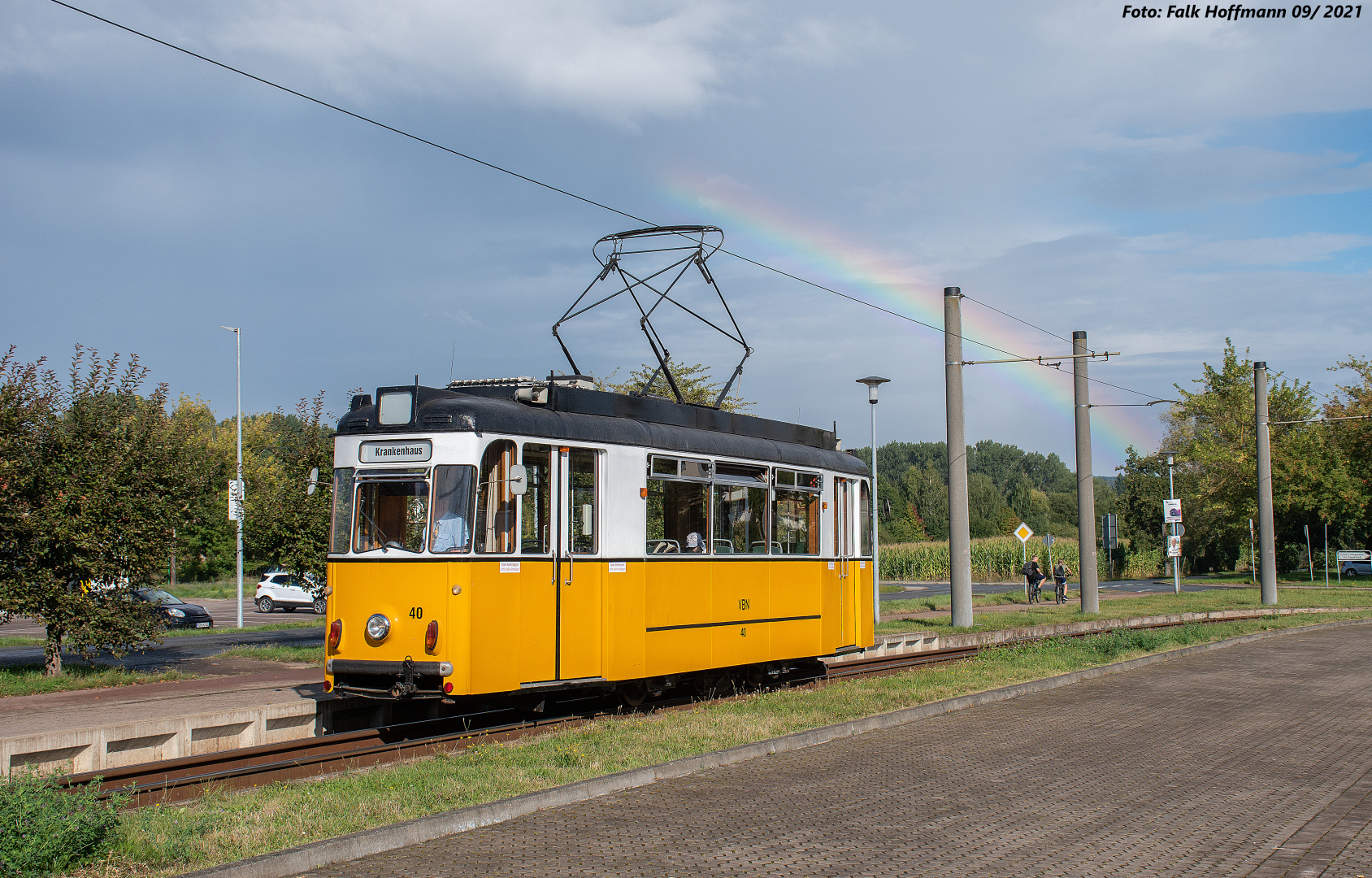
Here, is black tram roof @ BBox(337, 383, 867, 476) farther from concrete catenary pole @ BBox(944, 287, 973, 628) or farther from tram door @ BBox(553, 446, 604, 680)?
concrete catenary pole @ BBox(944, 287, 973, 628)

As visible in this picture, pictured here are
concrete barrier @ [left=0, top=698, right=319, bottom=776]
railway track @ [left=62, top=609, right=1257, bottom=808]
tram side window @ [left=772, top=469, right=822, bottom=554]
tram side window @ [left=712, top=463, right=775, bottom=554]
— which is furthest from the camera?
tram side window @ [left=772, top=469, right=822, bottom=554]

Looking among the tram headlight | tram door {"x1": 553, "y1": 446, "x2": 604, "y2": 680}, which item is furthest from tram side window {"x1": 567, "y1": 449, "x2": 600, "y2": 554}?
the tram headlight

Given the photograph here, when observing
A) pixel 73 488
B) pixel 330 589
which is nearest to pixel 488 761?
pixel 330 589

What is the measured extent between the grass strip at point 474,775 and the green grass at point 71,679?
7784 millimetres

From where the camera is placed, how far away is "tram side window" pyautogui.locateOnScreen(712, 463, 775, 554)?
510 inches

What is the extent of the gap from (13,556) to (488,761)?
929cm

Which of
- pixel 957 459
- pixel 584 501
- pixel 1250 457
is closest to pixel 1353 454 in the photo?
pixel 1250 457

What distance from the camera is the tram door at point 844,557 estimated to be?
50.5ft

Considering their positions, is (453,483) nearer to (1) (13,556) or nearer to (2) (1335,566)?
(1) (13,556)

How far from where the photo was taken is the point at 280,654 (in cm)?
1880

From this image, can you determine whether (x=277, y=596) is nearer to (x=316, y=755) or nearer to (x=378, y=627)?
(x=378, y=627)

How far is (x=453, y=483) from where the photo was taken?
10305 millimetres

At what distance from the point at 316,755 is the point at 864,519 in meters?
9.07

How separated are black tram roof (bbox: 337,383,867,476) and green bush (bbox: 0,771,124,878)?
478 cm
